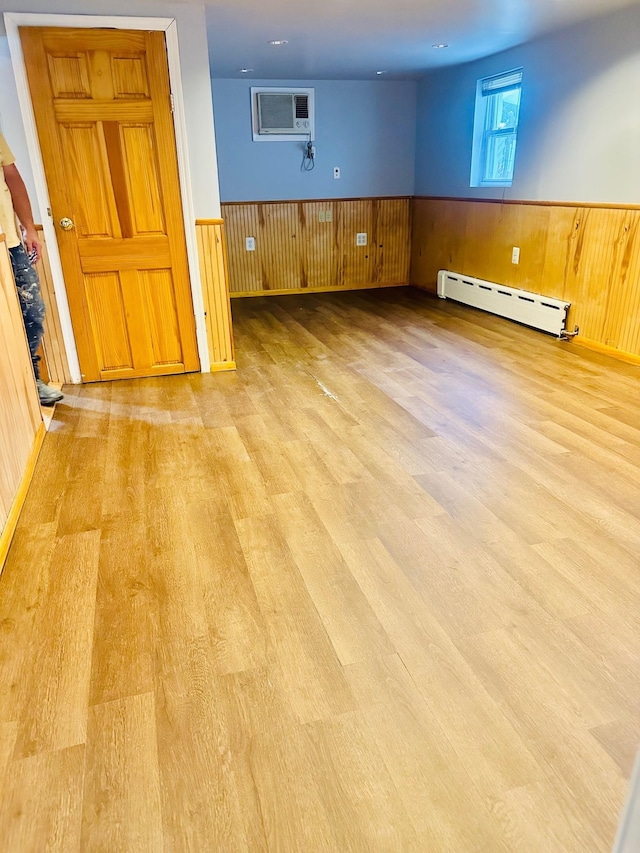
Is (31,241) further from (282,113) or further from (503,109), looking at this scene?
(503,109)

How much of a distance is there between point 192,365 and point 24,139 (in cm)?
156

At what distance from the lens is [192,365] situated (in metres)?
3.95

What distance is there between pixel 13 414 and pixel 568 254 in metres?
3.87

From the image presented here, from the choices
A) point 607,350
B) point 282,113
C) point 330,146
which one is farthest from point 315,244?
point 607,350

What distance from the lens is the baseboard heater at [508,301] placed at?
179 inches

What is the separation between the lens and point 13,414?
97.0 inches

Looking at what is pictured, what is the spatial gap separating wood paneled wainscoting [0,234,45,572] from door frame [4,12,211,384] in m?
0.81

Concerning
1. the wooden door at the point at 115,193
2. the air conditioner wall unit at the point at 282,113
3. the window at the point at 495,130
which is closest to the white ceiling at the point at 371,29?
the window at the point at 495,130

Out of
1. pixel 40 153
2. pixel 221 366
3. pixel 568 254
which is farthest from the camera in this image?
pixel 568 254

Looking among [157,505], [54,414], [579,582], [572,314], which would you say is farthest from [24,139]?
[572,314]

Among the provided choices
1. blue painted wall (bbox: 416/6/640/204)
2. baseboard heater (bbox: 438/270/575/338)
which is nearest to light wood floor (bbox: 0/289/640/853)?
baseboard heater (bbox: 438/270/575/338)

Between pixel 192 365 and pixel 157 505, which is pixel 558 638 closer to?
pixel 157 505

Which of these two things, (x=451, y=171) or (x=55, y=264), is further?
(x=451, y=171)

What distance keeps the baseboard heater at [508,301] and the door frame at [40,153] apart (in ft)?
8.66
